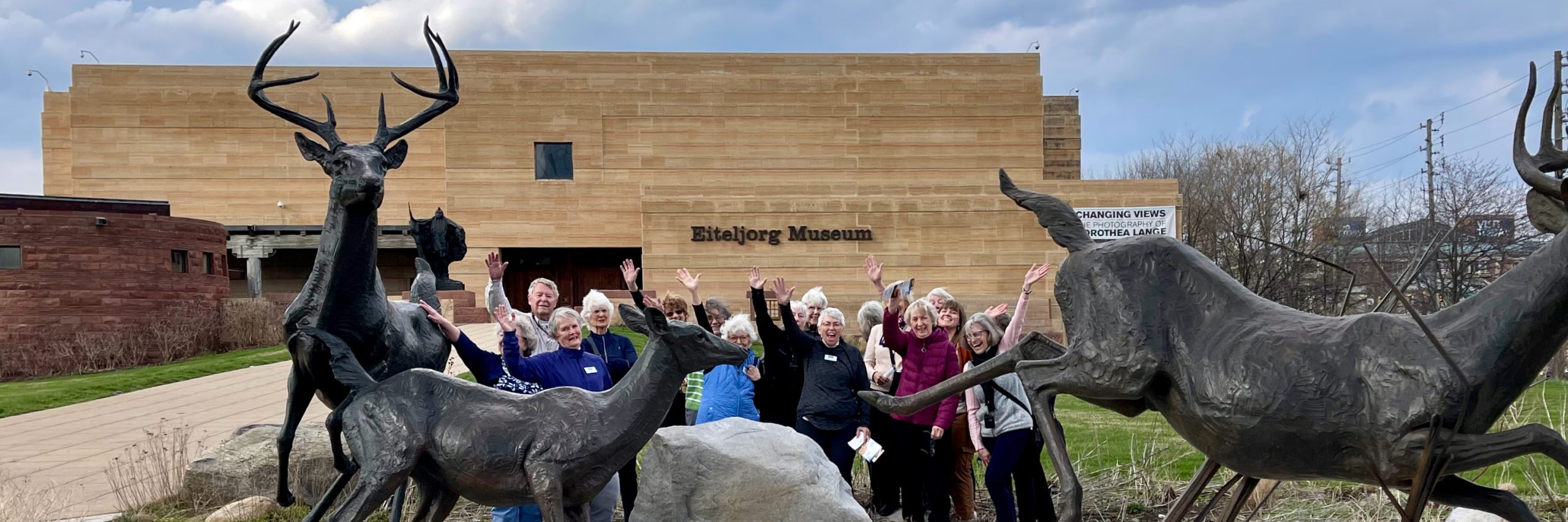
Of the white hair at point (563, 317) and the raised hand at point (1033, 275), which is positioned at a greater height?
the raised hand at point (1033, 275)

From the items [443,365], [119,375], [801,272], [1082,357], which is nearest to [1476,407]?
[1082,357]

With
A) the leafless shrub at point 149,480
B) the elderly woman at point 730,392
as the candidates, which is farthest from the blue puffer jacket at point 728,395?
the leafless shrub at point 149,480

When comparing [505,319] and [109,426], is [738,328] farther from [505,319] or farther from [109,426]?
[109,426]

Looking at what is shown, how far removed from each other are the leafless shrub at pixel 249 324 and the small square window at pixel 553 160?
12480 mm

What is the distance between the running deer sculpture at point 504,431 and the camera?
3.92 meters

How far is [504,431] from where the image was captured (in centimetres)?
399

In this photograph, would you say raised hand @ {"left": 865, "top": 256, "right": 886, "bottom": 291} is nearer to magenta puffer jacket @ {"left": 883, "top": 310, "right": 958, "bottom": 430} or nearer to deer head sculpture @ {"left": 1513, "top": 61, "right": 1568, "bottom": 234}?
magenta puffer jacket @ {"left": 883, "top": 310, "right": 958, "bottom": 430}

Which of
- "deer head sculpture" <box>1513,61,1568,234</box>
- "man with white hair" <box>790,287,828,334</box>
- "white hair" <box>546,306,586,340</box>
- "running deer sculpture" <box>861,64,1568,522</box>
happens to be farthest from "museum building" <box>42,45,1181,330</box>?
"deer head sculpture" <box>1513,61,1568,234</box>

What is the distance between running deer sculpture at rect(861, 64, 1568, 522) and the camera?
3014mm

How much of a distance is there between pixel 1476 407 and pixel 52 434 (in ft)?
48.2

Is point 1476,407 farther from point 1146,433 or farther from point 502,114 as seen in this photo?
point 502,114

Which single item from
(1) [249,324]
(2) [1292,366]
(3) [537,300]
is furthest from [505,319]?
(1) [249,324]

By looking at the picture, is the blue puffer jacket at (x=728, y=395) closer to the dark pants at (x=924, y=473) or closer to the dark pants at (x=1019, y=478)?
the dark pants at (x=924, y=473)

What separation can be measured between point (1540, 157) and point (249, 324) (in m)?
27.6
